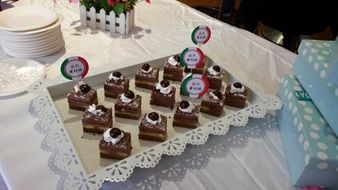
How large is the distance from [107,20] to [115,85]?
1.70ft

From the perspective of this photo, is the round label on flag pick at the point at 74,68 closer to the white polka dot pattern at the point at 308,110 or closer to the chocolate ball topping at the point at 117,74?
the chocolate ball topping at the point at 117,74

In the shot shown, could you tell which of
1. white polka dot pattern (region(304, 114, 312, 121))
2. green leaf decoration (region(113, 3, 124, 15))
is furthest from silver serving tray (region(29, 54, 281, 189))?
green leaf decoration (region(113, 3, 124, 15))

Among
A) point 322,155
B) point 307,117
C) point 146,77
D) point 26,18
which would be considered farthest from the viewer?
point 26,18

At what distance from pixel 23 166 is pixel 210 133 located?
49cm

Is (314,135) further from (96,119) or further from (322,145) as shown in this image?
(96,119)

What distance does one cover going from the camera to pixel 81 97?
0.93 metres

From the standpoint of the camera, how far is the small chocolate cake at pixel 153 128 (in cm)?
84

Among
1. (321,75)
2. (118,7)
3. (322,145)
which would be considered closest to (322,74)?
(321,75)

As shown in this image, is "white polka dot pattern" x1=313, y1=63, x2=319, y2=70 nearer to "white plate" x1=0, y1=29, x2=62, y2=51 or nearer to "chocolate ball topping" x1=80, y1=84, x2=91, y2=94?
"chocolate ball topping" x1=80, y1=84, x2=91, y2=94

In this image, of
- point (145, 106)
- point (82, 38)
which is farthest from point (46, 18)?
point (145, 106)

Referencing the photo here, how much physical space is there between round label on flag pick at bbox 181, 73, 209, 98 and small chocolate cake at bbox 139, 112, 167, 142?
5.1 inches


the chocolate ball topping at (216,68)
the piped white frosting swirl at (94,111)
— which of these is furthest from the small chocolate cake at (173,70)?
the piped white frosting swirl at (94,111)

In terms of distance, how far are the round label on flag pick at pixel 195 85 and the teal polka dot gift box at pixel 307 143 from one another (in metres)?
0.26

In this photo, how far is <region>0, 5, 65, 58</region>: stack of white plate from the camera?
3.59 ft
